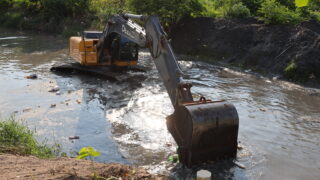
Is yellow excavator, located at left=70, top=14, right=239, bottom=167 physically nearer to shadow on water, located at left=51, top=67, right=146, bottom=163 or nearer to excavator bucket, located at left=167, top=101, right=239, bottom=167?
excavator bucket, located at left=167, top=101, right=239, bottom=167

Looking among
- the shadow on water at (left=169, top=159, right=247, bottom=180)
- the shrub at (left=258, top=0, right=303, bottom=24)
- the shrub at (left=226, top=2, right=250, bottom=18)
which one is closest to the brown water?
the shadow on water at (left=169, top=159, right=247, bottom=180)

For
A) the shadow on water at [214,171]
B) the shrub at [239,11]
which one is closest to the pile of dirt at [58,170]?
the shadow on water at [214,171]

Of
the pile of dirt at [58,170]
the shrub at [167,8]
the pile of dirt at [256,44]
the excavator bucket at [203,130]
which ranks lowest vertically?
the pile of dirt at [58,170]

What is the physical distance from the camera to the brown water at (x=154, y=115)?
24.2ft

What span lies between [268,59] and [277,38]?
3.69 ft

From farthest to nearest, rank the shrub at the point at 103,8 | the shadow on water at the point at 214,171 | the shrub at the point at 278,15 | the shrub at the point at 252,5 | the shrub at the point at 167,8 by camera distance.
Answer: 1. the shrub at the point at 103,8
2. the shrub at the point at 252,5
3. the shrub at the point at 167,8
4. the shrub at the point at 278,15
5. the shadow on water at the point at 214,171

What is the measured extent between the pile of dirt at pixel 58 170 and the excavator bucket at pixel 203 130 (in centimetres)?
71

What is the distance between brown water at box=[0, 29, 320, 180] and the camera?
24.2ft

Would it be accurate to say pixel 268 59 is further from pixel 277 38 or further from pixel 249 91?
pixel 249 91

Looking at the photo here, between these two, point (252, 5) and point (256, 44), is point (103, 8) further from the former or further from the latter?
point (256, 44)

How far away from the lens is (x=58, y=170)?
5.73m

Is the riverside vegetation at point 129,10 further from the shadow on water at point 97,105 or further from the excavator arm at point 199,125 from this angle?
the excavator arm at point 199,125

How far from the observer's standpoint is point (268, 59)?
51.6 feet

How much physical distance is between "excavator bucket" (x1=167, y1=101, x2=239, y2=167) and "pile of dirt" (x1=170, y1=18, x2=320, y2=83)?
26.6 feet
